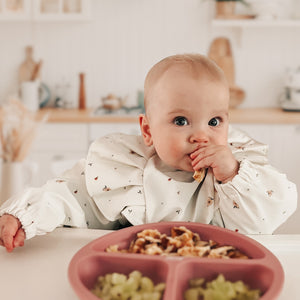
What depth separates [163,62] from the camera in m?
1.07

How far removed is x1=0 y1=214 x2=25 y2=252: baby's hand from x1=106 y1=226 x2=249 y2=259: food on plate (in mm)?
181

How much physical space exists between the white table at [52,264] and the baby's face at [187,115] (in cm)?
23

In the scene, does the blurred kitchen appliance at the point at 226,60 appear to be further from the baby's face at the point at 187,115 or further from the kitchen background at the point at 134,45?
the baby's face at the point at 187,115

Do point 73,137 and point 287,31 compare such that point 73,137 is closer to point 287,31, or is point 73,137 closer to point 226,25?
point 226,25

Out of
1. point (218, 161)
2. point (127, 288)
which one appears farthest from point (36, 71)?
point (127, 288)

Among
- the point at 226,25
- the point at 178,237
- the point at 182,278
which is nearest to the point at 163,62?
the point at 178,237

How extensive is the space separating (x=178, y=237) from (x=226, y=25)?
2.88 m

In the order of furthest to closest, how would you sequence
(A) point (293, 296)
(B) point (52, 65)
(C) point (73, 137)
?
(B) point (52, 65) < (C) point (73, 137) < (A) point (293, 296)

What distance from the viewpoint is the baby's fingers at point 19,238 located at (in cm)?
86

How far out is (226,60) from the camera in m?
3.57

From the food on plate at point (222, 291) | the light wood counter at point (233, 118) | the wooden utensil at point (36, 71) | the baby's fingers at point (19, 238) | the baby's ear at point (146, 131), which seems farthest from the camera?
the wooden utensil at point (36, 71)

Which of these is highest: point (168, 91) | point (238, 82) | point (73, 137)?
point (168, 91)

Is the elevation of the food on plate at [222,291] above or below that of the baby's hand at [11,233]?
above

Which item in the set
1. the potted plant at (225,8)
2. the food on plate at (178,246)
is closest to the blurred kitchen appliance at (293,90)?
the potted plant at (225,8)
